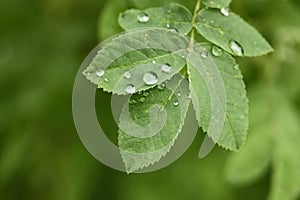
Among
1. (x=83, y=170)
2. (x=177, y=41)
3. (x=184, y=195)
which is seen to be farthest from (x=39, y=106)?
(x=177, y=41)

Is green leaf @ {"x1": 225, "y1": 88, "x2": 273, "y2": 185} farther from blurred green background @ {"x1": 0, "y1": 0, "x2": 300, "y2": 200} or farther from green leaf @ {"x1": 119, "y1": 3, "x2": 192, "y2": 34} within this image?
green leaf @ {"x1": 119, "y1": 3, "x2": 192, "y2": 34}

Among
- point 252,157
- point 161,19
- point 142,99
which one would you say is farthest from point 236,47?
point 252,157

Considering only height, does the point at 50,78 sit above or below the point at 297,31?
below

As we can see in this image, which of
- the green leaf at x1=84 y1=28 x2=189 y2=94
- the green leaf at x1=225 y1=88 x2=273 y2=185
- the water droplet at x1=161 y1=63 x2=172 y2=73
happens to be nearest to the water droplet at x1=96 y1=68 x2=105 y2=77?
the green leaf at x1=84 y1=28 x2=189 y2=94

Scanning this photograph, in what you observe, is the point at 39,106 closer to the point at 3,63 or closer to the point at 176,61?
the point at 3,63

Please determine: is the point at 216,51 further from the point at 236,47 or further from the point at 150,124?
the point at 150,124

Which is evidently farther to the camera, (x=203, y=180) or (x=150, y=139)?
(x=203, y=180)

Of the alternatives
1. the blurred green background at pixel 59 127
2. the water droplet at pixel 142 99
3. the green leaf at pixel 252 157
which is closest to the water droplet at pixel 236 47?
the water droplet at pixel 142 99
